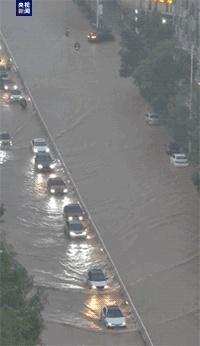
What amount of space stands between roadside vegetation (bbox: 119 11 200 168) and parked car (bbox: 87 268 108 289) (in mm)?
4173

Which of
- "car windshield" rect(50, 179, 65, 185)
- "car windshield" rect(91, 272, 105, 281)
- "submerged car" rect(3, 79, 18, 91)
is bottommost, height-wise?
"submerged car" rect(3, 79, 18, 91)

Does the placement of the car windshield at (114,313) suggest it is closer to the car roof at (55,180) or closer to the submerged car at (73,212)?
the submerged car at (73,212)

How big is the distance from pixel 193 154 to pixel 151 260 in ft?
11.6

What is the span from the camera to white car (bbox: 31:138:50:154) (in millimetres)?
27739

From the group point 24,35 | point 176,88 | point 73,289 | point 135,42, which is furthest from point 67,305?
point 24,35

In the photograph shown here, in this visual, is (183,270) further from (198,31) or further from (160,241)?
(198,31)

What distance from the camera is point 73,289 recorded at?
2134cm

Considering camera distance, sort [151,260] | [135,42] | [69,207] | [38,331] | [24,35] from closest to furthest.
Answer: [38,331], [151,260], [69,207], [135,42], [24,35]

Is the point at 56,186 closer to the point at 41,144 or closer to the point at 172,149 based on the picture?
the point at 172,149

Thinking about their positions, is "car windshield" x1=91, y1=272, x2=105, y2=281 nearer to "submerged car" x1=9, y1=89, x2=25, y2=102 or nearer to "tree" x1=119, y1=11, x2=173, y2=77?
"tree" x1=119, y1=11, x2=173, y2=77

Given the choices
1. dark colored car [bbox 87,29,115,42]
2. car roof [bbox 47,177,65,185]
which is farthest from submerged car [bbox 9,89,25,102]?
car roof [bbox 47,177,65,185]

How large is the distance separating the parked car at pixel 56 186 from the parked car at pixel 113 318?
18.2 feet

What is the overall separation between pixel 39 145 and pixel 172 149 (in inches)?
80.1

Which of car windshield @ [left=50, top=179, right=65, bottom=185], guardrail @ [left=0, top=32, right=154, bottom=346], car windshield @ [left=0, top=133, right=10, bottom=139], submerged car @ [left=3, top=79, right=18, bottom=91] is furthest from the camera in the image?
submerged car @ [left=3, top=79, right=18, bottom=91]
